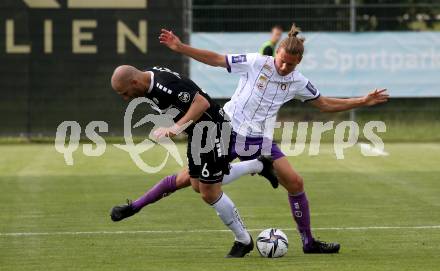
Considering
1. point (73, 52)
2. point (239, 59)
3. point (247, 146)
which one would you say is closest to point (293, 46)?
point (239, 59)

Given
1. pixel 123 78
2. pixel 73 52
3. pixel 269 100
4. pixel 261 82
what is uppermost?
pixel 123 78

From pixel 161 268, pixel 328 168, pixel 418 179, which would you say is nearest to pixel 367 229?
pixel 161 268

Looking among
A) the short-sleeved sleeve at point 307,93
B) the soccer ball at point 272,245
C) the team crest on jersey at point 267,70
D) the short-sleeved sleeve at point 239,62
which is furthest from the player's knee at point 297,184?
the short-sleeved sleeve at point 239,62

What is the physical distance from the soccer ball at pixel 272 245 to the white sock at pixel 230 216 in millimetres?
Answer: 125

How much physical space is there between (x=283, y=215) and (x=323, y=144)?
1124cm

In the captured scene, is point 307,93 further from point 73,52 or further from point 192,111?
point 73,52

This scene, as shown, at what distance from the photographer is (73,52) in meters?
23.5

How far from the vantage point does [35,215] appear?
39.5 ft

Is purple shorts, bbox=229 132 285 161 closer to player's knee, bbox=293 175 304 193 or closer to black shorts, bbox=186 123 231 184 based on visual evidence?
player's knee, bbox=293 175 304 193

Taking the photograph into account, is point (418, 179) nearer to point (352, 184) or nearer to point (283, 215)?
point (352, 184)

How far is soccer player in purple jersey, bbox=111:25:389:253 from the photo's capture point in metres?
9.38

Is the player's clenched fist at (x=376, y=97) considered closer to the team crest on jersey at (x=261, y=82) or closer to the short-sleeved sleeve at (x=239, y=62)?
the team crest on jersey at (x=261, y=82)

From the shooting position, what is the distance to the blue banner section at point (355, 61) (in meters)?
23.4

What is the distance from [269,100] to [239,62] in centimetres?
46
